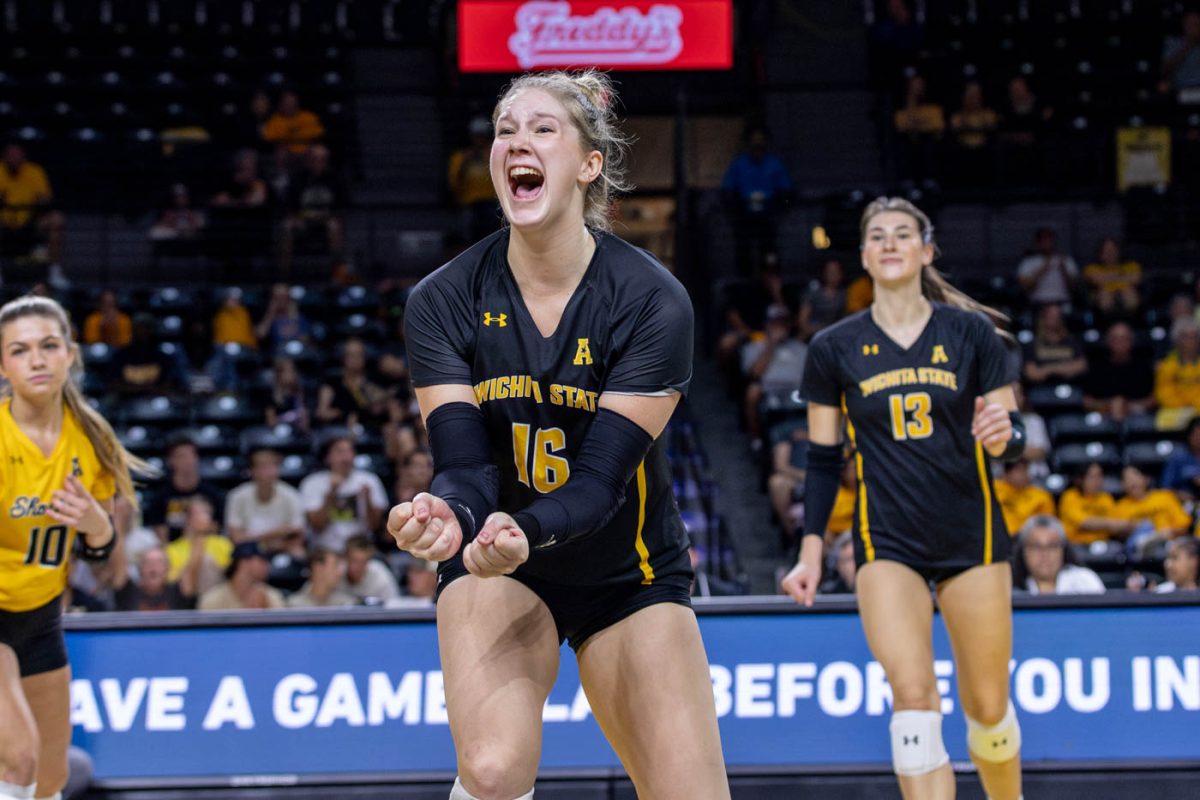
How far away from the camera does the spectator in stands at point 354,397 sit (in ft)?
37.8

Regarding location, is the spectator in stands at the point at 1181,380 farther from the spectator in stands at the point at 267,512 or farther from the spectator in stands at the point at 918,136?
the spectator in stands at the point at 267,512

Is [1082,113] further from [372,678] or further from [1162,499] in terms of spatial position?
[372,678]

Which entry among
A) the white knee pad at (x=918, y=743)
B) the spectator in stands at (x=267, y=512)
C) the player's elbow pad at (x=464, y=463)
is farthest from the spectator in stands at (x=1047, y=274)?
the player's elbow pad at (x=464, y=463)

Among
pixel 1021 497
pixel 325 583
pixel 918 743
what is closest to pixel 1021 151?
pixel 1021 497

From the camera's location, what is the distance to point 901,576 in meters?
5.38

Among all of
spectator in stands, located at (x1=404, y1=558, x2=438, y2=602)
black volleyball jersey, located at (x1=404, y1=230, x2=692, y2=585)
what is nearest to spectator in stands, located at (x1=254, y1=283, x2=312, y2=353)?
spectator in stands, located at (x1=404, y1=558, x2=438, y2=602)

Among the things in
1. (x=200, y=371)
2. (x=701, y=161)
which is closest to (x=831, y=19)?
(x=701, y=161)

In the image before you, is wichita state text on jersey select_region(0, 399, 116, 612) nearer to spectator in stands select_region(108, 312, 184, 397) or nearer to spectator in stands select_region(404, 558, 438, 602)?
spectator in stands select_region(404, 558, 438, 602)

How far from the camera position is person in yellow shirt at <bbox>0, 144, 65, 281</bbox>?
13875 millimetres

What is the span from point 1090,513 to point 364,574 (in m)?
4.66

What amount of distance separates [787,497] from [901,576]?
483cm

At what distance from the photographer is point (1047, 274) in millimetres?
13273

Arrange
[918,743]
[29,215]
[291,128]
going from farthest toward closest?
[291,128] < [29,215] < [918,743]

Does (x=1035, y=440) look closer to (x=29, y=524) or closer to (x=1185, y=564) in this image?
(x=1185, y=564)
